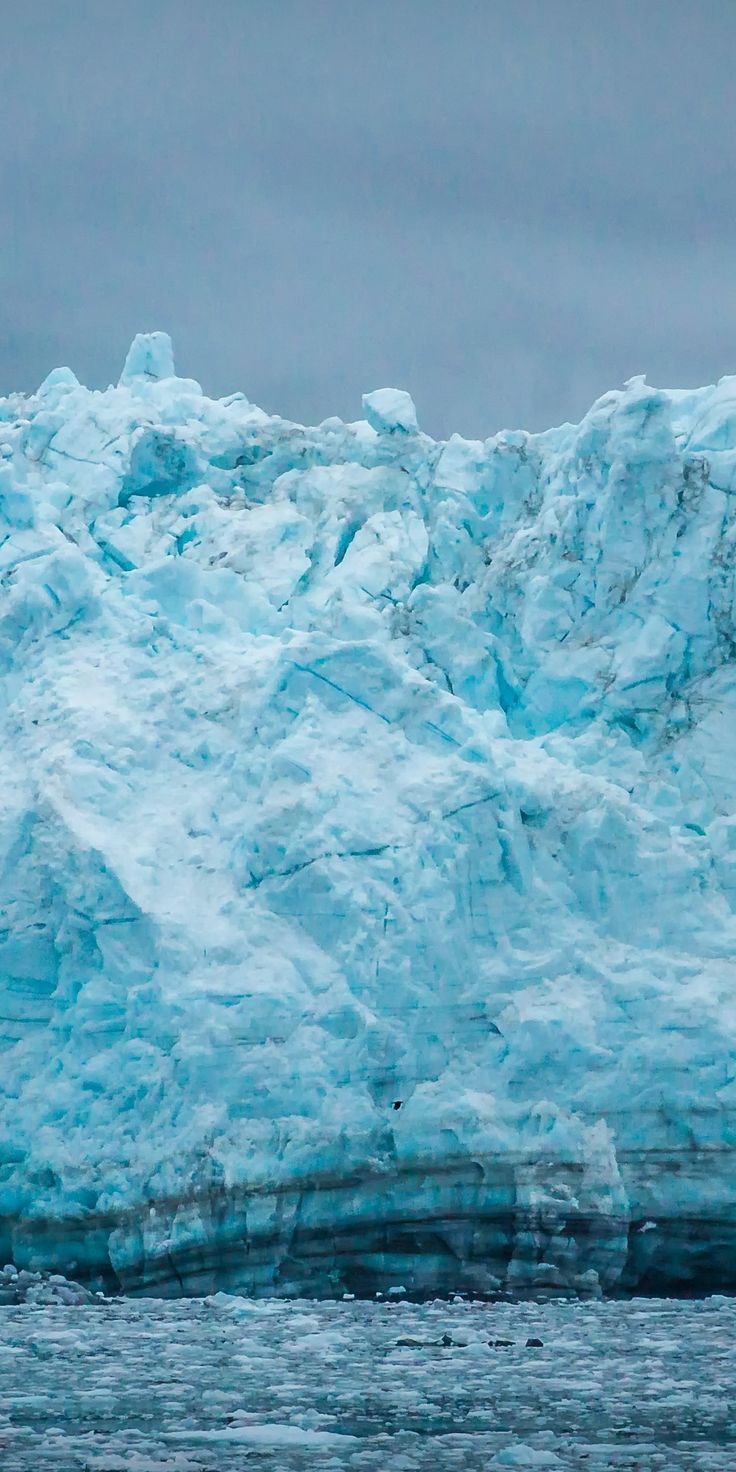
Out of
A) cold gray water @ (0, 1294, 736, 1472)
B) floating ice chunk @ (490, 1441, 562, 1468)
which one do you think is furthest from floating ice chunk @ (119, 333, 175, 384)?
floating ice chunk @ (490, 1441, 562, 1468)

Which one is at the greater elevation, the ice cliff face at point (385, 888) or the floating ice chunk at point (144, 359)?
the floating ice chunk at point (144, 359)

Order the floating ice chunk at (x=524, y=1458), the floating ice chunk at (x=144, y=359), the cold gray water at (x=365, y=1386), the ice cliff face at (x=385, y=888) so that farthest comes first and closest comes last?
the floating ice chunk at (x=144, y=359) < the ice cliff face at (x=385, y=888) < the cold gray water at (x=365, y=1386) < the floating ice chunk at (x=524, y=1458)

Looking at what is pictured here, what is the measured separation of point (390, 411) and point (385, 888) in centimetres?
493

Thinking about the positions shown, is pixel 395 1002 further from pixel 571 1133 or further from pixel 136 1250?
pixel 136 1250

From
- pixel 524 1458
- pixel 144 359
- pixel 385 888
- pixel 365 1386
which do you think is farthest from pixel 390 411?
pixel 524 1458

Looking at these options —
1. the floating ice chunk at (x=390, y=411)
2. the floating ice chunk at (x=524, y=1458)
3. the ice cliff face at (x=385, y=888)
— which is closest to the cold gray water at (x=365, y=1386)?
the floating ice chunk at (x=524, y=1458)

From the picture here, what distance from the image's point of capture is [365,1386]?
875cm

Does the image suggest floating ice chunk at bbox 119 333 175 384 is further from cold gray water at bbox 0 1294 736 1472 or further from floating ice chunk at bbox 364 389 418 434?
cold gray water at bbox 0 1294 736 1472

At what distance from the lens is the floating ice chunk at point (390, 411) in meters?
15.6

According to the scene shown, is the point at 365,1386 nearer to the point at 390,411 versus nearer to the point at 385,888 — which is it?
the point at 385,888

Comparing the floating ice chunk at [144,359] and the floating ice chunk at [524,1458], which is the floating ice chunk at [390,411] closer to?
the floating ice chunk at [144,359]

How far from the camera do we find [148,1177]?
11773 mm

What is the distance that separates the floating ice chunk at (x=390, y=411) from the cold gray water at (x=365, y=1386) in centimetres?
765

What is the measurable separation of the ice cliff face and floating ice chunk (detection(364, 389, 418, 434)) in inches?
29.6
